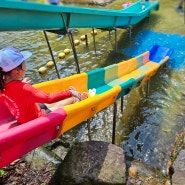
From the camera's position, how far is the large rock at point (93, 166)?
2725 mm

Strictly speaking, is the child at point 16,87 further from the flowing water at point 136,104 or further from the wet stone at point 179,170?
the wet stone at point 179,170

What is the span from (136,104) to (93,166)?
213cm

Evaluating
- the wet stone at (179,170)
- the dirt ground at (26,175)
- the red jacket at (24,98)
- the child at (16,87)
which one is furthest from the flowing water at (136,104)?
the child at (16,87)

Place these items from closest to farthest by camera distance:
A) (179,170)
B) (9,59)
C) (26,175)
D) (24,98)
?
(9,59) → (24,98) → (26,175) → (179,170)

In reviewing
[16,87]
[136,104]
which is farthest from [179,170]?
[16,87]

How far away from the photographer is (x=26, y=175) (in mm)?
2941

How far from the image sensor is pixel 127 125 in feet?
13.7

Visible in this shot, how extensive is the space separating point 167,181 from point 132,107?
1790 mm

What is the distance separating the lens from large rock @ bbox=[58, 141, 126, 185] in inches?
107

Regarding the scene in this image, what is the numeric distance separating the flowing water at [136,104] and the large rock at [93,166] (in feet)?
2.47

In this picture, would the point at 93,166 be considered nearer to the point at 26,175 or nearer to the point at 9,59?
the point at 26,175

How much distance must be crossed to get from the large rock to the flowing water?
0.75 m

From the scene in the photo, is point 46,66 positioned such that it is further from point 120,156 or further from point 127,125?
point 120,156

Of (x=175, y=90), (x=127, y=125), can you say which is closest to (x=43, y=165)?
(x=127, y=125)
